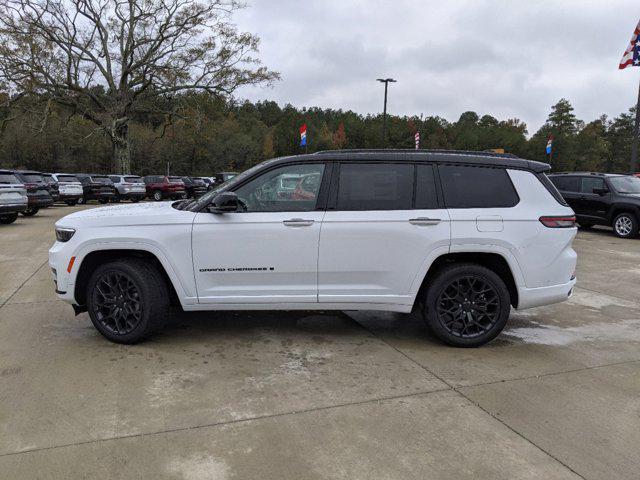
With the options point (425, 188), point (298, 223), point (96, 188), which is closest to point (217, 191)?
point (298, 223)

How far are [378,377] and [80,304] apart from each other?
2869 millimetres

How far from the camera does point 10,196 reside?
14.4 m

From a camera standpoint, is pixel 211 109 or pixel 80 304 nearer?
pixel 80 304

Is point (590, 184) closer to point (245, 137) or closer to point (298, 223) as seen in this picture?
point (298, 223)

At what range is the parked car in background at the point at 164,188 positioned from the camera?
3002 cm

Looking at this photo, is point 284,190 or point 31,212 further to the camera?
point 31,212

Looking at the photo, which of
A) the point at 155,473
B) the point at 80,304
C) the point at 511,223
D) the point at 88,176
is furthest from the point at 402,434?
the point at 88,176

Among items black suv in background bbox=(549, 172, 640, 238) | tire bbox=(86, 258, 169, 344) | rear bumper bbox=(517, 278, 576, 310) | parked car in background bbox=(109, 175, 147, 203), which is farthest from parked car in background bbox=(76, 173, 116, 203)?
rear bumper bbox=(517, 278, 576, 310)

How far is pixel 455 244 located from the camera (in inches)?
172

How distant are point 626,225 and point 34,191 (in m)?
19.2

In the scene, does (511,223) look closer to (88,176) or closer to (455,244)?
(455,244)

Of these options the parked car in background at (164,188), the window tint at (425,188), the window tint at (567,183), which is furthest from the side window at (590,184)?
the parked car in background at (164,188)

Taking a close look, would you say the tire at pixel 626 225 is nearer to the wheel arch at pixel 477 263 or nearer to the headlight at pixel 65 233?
the wheel arch at pixel 477 263

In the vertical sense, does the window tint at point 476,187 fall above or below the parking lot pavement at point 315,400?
above
